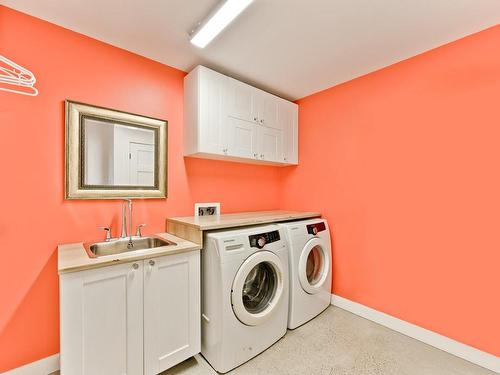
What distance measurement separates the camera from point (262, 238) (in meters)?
1.90

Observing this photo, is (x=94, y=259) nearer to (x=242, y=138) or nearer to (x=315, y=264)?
(x=242, y=138)

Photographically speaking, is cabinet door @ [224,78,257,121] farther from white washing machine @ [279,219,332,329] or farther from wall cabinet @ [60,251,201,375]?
wall cabinet @ [60,251,201,375]

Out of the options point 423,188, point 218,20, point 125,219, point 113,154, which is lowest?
point 125,219

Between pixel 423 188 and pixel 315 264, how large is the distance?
1.29m

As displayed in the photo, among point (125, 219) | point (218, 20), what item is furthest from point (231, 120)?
point (125, 219)

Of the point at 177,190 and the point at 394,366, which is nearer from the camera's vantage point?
the point at 394,366

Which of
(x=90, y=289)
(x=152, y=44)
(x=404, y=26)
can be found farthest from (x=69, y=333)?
(x=404, y=26)

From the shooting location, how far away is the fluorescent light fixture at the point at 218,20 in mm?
1415

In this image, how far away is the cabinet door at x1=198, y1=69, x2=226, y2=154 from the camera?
2131mm

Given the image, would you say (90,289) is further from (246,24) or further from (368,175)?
(368,175)

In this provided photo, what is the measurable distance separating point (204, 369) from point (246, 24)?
253 cm

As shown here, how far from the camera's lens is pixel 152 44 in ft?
6.33

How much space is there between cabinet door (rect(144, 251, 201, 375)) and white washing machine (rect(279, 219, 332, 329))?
889 mm

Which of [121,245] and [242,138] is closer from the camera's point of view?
[121,245]
